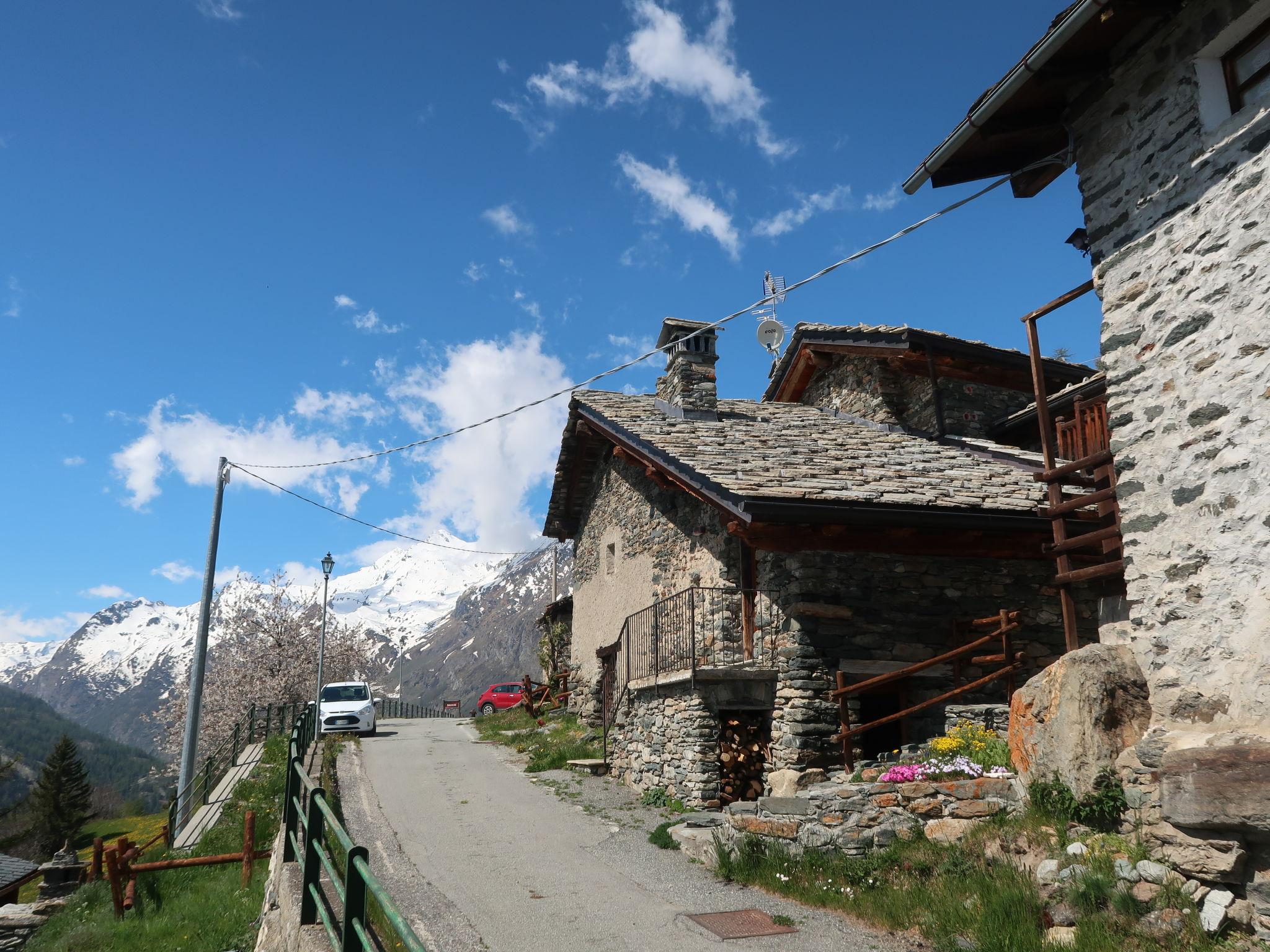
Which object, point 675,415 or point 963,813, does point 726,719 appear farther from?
point 675,415

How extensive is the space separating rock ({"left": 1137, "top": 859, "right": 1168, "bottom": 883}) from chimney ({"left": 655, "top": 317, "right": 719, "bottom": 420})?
1105 centimetres

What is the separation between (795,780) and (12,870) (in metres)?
25.0

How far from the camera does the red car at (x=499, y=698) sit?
109 feet

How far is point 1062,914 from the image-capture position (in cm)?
561

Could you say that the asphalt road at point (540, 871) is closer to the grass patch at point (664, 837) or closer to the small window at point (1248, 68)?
the grass patch at point (664, 837)

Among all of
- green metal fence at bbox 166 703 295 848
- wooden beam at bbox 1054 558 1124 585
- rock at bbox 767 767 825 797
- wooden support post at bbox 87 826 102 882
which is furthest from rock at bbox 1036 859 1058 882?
wooden support post at bbox 87 826 102 882

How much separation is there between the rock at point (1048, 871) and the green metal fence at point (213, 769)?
1268 centimetres

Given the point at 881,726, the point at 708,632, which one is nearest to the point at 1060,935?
the point at 881,726

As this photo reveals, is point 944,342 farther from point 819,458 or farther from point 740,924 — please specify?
point 740,924

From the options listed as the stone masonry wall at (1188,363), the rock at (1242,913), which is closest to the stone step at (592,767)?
the stone masonry wall at (1188,363)

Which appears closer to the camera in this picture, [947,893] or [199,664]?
[947,893]

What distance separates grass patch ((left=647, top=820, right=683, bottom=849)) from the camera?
950 cm

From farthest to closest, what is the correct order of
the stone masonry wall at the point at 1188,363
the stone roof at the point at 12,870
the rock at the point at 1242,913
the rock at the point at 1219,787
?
1. the stone roof at the point at 12,870
2. the stone masonry wall at the point at 1188,363
3. the rock at the point at 1242,913
4. the rock at the point at 1219,787

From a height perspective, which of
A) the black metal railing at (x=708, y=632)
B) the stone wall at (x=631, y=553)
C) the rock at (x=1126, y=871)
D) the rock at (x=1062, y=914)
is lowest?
the rock at (x=1062, y=914)
